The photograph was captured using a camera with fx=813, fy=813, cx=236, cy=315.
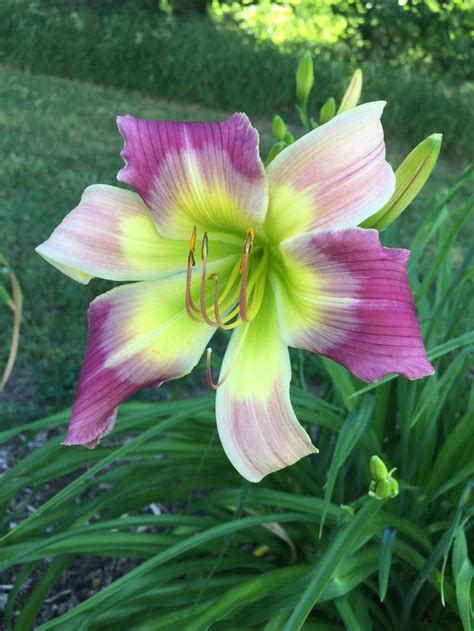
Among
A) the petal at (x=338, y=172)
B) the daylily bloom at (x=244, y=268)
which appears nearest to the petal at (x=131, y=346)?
the daylily bloom at (x=244, y=268)

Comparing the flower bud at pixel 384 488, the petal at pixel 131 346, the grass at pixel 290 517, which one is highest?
the petal at pixel 131 346

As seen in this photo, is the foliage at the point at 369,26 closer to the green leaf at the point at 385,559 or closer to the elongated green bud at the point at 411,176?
the green leaf at the point at 385,559

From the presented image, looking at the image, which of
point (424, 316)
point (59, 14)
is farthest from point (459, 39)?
point (424, 316)

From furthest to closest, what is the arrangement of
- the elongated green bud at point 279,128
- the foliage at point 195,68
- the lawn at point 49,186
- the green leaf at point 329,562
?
the foliage at point 195,68, the lawn at point 49,186, the elongated green bud at point 279,128, the green leaf at point 329,562

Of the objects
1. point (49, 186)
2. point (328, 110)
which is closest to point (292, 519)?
point (328, 110)

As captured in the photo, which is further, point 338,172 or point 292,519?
point 292,519

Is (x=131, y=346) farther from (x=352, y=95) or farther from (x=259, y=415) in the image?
(x=352, y=95)

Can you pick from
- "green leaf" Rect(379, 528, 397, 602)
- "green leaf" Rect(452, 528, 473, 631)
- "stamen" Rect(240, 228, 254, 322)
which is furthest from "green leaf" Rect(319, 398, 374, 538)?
"stamen" Rect(240, 228, 254, 322)
